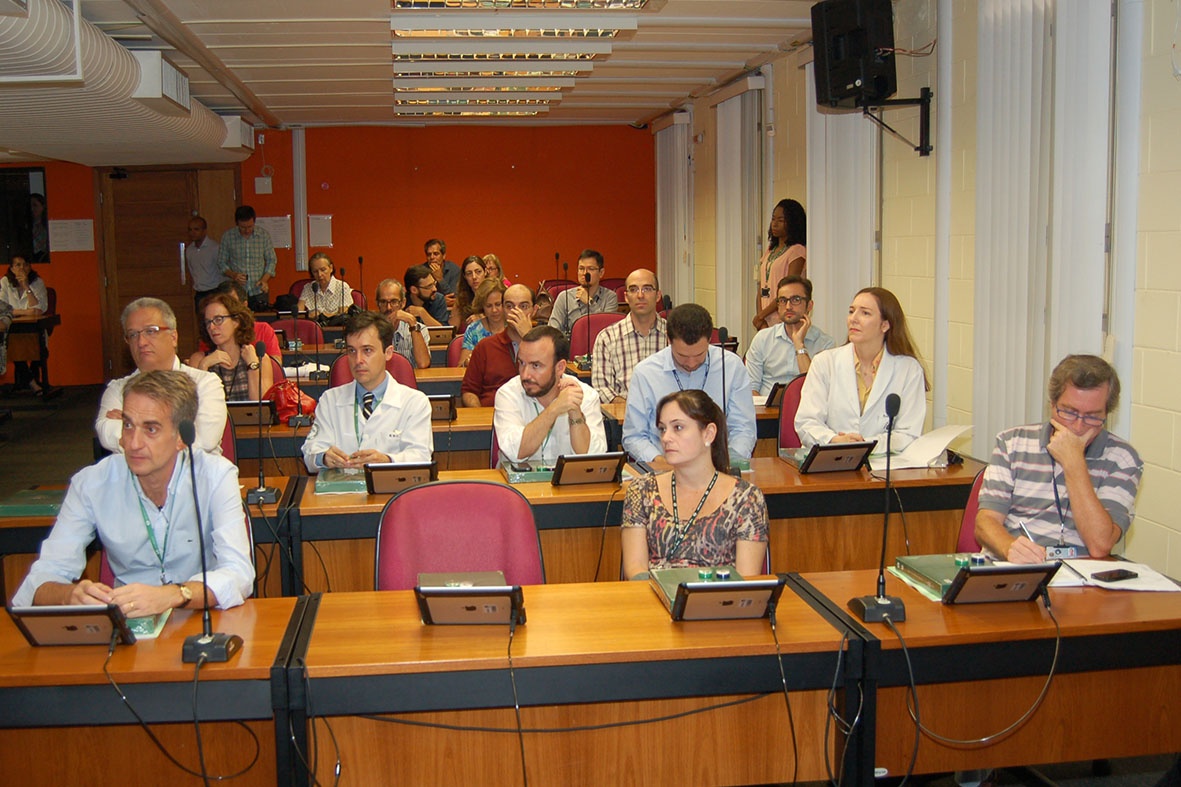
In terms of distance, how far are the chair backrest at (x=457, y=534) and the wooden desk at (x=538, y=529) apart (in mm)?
521

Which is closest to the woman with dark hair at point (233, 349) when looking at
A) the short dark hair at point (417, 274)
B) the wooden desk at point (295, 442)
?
the wooden desk at point (295, 442)

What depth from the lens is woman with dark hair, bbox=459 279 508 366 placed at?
670 centimetres

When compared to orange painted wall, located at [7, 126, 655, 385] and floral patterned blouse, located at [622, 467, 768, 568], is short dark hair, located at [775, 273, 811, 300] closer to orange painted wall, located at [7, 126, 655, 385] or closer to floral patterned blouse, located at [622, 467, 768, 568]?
floral patterned blouse, located at [622, 467, 768, 568]

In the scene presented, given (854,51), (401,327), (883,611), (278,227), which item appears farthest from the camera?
(278,227)

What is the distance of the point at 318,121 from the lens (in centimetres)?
1230

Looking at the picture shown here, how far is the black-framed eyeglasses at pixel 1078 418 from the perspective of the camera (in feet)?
9.77

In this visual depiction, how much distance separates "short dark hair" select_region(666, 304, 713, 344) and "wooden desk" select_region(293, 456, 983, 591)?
692mm

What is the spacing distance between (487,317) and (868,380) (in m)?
2.93

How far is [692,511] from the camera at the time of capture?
307cm

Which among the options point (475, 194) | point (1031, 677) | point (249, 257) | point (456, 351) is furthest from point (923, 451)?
point (475, 194)

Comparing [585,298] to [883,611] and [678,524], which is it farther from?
[883,611]

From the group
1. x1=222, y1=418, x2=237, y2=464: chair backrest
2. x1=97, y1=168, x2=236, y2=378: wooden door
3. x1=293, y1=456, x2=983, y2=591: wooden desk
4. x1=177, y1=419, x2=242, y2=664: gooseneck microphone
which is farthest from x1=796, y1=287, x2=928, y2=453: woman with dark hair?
x1=97, y1=168, x2=236, y2=378: wooden door

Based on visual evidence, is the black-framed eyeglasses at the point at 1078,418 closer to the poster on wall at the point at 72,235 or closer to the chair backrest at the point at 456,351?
the chair backrest at the point at 456,351

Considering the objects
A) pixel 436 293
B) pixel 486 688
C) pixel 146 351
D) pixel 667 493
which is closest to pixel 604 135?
pixel 436 293
